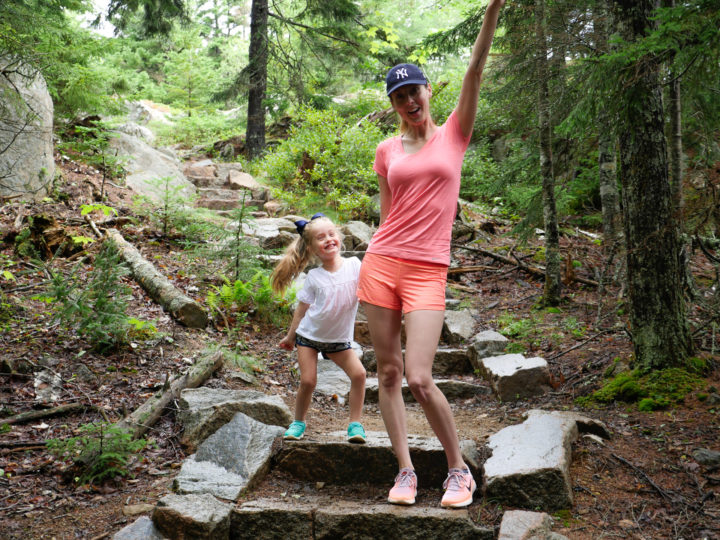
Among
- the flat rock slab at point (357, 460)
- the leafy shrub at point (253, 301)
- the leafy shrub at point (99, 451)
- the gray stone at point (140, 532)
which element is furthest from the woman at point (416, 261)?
the leafy shrub at point (253, 301)

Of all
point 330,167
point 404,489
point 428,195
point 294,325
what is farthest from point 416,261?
point 330,167

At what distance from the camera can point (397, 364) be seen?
3.04 metres

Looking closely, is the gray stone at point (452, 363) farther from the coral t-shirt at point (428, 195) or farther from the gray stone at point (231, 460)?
the coral t-shirt at point (428, 195)

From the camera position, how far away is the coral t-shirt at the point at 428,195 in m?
2.87

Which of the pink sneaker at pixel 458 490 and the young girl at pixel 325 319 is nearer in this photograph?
the pink sneaker at pixel 458 490

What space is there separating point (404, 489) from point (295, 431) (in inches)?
44.3

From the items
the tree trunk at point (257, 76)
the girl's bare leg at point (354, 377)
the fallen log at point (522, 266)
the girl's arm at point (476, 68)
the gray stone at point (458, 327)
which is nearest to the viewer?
the girl's arm at point (476, 68)

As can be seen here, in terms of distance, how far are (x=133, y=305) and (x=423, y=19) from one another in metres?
24.3

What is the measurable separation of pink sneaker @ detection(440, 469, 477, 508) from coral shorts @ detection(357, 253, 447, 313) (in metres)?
0.93

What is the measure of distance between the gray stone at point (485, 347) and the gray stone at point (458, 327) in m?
0.53

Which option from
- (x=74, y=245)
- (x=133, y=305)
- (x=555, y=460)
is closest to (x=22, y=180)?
(x=74, y=245)

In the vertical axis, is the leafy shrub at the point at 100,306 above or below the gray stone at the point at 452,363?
above

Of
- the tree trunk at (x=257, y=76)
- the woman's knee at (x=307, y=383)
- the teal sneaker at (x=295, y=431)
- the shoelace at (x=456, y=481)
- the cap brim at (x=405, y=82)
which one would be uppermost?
the tree trunk at (x=257, y=76)

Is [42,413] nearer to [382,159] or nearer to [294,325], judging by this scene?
[294,325]
